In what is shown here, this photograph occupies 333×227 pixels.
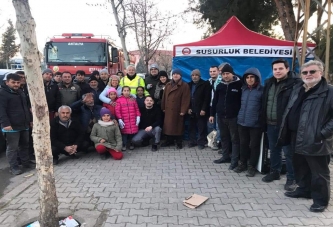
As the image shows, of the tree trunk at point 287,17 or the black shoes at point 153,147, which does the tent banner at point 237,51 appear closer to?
the black shoes at point 153,147

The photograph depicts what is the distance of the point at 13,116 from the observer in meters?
4.89

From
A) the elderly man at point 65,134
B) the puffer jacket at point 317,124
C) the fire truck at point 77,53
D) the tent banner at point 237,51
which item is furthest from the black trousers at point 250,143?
the fire truck at point 77,53

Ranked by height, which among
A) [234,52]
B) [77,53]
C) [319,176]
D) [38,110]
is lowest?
[319,176]

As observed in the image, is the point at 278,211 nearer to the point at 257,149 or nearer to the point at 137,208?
the point at 257,149

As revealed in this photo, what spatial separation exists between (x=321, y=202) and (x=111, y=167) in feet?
11.4

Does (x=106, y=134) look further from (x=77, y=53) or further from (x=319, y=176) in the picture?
(x=77, y=53)

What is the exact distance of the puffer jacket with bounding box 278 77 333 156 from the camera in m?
3.24

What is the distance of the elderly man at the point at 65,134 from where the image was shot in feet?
17.7

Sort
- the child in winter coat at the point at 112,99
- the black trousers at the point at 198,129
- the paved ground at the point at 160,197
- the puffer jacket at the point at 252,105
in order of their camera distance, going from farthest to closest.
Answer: the black trousers at the point at 198,129
the child in winter coat at the point at 112,99
the puffer jacket at the point at 252,105
the paved ground at the point at 160,197

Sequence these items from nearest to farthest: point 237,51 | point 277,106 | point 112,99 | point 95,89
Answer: point 277,106 < point 112,99 < point 95,89 < point 237,51

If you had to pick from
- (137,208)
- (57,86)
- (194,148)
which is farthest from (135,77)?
(137,208)

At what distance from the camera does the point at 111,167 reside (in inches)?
206

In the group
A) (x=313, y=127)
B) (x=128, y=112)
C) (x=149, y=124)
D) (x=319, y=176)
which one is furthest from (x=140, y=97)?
(x=319, y=176)

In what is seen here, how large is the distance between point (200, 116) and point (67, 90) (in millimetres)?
2978
